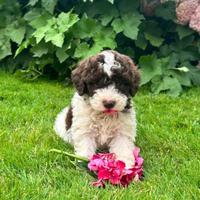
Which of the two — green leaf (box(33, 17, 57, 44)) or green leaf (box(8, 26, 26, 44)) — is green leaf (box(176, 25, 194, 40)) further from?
green leaf (box(8, 26, 26, 44))

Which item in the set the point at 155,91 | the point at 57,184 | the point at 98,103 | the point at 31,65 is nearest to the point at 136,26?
the point at 155,91

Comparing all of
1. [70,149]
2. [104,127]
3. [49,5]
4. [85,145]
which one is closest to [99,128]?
[104,127]

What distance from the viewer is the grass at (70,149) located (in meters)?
3.89

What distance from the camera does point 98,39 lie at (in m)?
7.86

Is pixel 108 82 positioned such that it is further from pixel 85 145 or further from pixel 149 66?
pixel 149 66

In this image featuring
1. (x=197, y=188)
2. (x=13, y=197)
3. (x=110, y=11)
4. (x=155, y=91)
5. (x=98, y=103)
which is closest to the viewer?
(x=13, y=197)

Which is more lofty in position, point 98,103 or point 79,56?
point 98,103

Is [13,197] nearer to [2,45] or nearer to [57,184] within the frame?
[57,184]

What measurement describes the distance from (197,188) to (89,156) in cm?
99

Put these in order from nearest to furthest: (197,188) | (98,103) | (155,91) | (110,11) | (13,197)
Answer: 1. (13,197)
2. (197,188)
3. (98,103)
4. (155,91)
5. (110,11)

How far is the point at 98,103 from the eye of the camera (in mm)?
4457

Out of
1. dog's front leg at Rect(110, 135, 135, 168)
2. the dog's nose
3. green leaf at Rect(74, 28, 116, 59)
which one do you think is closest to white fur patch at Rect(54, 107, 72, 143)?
dog's front leg at Rect(110, 135, 135, 168)

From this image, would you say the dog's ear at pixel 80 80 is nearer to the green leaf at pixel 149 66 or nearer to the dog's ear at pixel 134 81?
the dog's ear at pixel 134 81

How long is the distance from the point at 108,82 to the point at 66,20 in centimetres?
362
